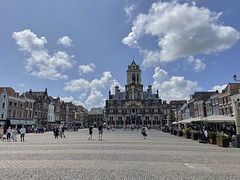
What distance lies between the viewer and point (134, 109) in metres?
84.4

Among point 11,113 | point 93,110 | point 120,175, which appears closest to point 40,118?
point 11,113

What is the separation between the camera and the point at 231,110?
1325 inches

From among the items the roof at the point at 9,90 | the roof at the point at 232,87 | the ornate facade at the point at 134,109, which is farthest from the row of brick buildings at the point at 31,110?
the roof at the point at 232,87

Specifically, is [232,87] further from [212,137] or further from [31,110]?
[31,110]

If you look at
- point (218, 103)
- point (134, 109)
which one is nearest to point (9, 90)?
point (218, 103)

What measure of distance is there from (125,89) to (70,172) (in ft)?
286

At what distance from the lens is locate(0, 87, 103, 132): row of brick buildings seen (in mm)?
39094

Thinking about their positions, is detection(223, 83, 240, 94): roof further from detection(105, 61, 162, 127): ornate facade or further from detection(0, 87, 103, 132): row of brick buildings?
detection(105, 61, 162, 127): ornate facade

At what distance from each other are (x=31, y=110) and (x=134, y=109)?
48.8 meters

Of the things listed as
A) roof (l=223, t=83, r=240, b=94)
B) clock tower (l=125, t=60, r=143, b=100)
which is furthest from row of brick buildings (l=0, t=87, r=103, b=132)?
→ roof (l=223, t=83, r=240, b=94)

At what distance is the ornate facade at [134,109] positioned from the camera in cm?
8294

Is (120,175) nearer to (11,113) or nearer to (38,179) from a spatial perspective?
(38,179)

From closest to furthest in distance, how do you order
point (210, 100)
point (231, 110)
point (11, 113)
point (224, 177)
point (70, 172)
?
point (224, 177) < point (70, 172) < point (231, 110) < point (11, 113) < point (210, 100)

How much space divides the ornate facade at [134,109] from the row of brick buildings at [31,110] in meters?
20.0
